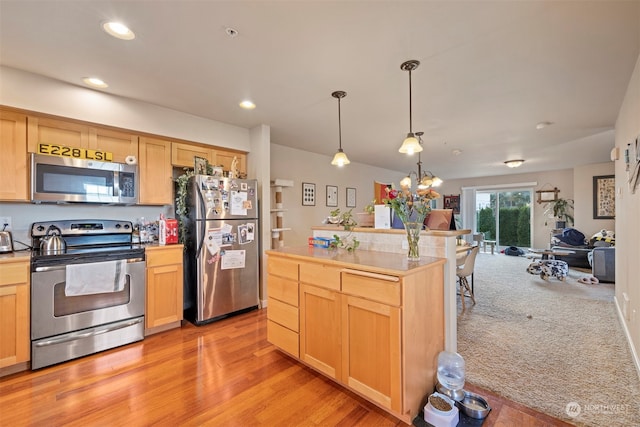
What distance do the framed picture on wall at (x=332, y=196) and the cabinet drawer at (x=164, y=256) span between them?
10.3 feet

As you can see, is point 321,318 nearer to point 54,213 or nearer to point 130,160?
point 130,160

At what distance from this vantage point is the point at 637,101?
84.9 inches

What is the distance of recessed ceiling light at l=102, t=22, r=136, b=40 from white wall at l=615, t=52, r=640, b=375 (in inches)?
147

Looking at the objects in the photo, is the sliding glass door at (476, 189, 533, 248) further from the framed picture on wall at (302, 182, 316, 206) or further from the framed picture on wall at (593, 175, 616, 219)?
the framed picture on wall at (302, 182, 316, 206)

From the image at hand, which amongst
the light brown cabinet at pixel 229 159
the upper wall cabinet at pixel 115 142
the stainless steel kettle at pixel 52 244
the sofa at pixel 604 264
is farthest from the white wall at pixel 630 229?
the stainless steel kettle at pixel 52 244

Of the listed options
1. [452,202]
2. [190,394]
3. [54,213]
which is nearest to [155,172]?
[54,213]

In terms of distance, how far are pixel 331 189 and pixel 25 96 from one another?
170 inches

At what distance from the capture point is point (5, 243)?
7.59ft

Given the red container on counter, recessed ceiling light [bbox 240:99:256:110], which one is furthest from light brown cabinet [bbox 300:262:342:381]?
recessed ceiling light [bbox 240:99:256:110]

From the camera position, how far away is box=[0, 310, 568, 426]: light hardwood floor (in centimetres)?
165

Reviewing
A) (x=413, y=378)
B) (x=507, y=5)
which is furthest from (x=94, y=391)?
(x=507, y=5)

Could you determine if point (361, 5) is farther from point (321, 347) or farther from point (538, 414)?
point (538, 414)

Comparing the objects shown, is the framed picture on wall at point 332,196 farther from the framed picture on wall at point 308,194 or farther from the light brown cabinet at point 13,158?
the light brown cabinet at point 13,158

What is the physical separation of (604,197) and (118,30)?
9127 mm
